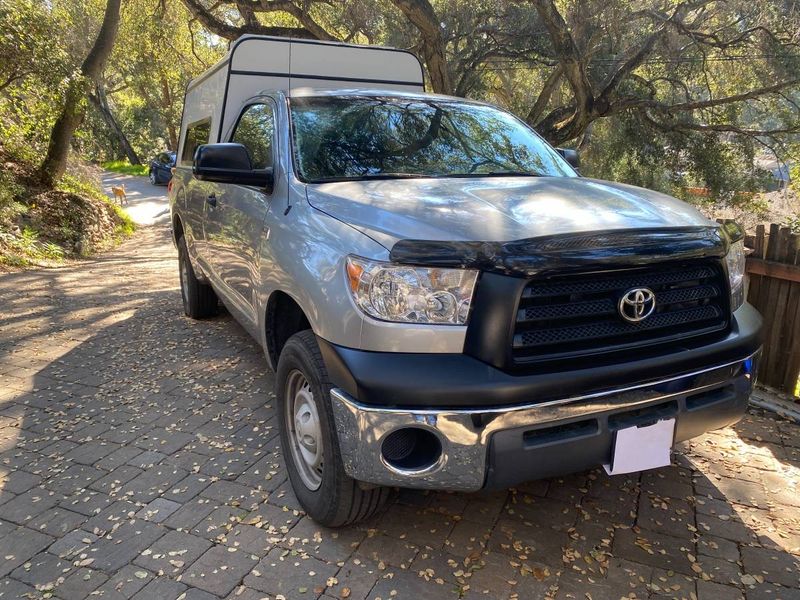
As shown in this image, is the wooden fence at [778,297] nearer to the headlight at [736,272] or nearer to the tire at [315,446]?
the headlight at [736,272]

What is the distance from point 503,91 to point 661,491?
18.9m

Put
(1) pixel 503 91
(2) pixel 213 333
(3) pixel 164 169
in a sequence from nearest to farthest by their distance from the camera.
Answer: (2) pixel 213 333 → (1) pixel 503 91 → (3) pixel 164 169

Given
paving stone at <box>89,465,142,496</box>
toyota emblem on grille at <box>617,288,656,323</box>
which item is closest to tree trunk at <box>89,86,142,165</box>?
paving stone at <box>89,465,142,496</box>

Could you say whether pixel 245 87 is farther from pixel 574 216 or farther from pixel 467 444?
pixel 467 444

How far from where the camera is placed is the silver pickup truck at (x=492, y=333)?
84.0 inches

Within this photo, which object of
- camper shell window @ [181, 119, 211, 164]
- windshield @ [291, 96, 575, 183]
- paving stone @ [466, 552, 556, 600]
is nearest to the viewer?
paving stone @ [466, 552, 556, 600]

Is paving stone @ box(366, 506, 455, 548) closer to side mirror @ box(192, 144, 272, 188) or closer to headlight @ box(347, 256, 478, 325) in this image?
headlight @ box(347, 256, 478, 325)

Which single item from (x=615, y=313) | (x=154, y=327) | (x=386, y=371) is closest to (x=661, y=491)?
(x=615, y=313)

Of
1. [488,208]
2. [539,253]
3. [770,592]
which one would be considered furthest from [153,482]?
[770,592]

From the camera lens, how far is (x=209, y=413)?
3971 mm

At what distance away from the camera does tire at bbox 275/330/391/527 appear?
2432 millimetres

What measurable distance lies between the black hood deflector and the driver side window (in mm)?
1624

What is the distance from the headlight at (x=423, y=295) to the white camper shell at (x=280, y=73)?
2.65m

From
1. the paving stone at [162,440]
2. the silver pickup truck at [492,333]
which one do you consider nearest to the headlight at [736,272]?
the silver pickup truck at [492,333]
